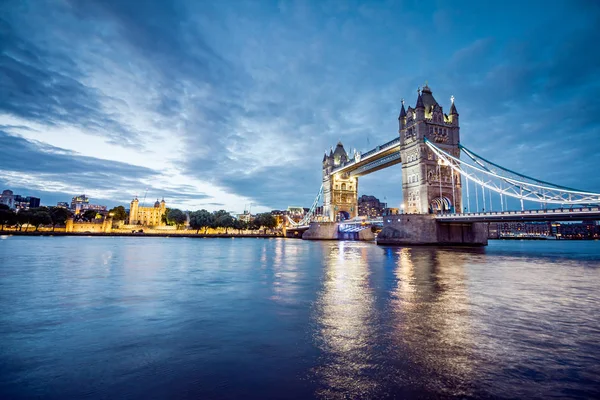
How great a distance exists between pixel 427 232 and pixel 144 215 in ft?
442

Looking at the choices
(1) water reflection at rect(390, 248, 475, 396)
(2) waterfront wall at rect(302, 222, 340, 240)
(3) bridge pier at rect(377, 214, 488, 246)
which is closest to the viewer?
(1) water reflection at rect(390, 248, 475, 396)

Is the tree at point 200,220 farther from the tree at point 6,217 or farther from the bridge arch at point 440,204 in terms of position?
the bridge arch at point 440,204

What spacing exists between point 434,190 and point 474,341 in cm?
4343

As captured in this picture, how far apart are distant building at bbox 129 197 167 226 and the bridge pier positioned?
11985 cm

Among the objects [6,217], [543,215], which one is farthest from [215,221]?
[543,215]

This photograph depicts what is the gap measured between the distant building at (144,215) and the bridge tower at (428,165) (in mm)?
120384

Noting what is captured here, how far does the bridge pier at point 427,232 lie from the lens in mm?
42469

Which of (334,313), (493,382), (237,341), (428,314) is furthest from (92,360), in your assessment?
(428,314)

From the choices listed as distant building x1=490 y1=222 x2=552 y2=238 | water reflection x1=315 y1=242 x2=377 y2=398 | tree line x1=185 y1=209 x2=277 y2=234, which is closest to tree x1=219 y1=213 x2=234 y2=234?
tree line x1=185 y1=209 x2=277 y2=234

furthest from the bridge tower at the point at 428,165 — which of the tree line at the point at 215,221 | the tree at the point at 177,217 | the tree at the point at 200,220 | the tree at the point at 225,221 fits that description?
the tree at the point at 177,217

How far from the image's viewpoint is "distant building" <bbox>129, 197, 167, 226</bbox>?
140375 millimetres

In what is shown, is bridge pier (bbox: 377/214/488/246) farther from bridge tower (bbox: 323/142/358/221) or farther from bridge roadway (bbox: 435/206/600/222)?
bridge tower (bbox: 323/142/358/221)

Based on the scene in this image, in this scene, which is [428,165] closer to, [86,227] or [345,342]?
[345,342]

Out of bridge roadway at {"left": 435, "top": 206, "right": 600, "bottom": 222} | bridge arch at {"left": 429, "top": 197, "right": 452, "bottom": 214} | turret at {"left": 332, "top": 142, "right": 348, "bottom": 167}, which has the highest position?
turret at {"left": 332, "top": 142, "right": 348, "bottom": 167}
